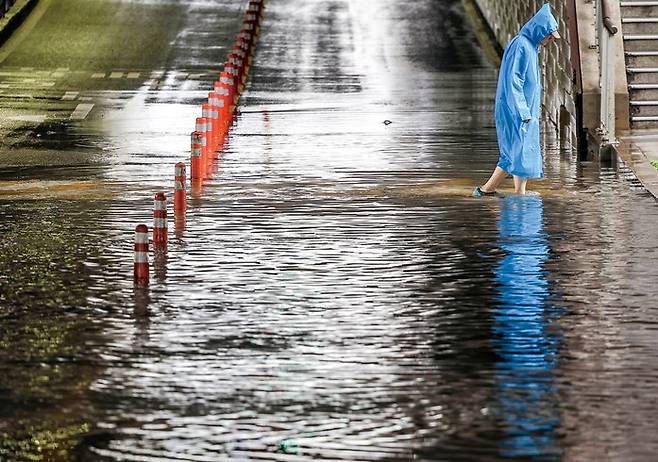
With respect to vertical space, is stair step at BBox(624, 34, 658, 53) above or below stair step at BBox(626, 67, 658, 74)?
above

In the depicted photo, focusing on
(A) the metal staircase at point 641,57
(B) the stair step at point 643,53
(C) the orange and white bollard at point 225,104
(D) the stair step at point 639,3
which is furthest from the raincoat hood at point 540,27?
(D) the stair step at point 639,3

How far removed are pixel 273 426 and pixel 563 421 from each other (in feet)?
4.84

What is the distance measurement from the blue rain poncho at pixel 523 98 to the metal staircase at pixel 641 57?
659cm

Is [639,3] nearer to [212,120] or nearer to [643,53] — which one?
[643,53]

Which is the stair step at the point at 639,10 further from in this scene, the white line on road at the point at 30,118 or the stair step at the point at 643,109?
the white line on road at the point at 30,118

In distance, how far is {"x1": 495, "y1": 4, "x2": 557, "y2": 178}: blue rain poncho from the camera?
18.5m

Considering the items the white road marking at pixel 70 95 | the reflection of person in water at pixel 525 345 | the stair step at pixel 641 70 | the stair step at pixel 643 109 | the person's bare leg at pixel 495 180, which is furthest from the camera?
the white road marking at pixel 70 95

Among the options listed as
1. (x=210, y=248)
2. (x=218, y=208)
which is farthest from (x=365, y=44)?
(x=210, y=248)

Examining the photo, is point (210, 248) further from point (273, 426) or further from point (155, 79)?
point (155, 79)

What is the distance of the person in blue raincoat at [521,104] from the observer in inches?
728

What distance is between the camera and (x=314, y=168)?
21219mm

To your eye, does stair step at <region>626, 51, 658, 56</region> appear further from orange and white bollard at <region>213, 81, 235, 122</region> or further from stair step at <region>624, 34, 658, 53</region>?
orange and white bollard at <region>213, 81, 235, 122</region>

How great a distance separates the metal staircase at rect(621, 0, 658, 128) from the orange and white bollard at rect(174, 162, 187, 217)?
9851 mm

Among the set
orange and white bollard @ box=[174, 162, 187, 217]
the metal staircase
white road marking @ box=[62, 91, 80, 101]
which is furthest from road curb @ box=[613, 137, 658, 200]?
white road marking @ box=[62, 91, 80, 101]
